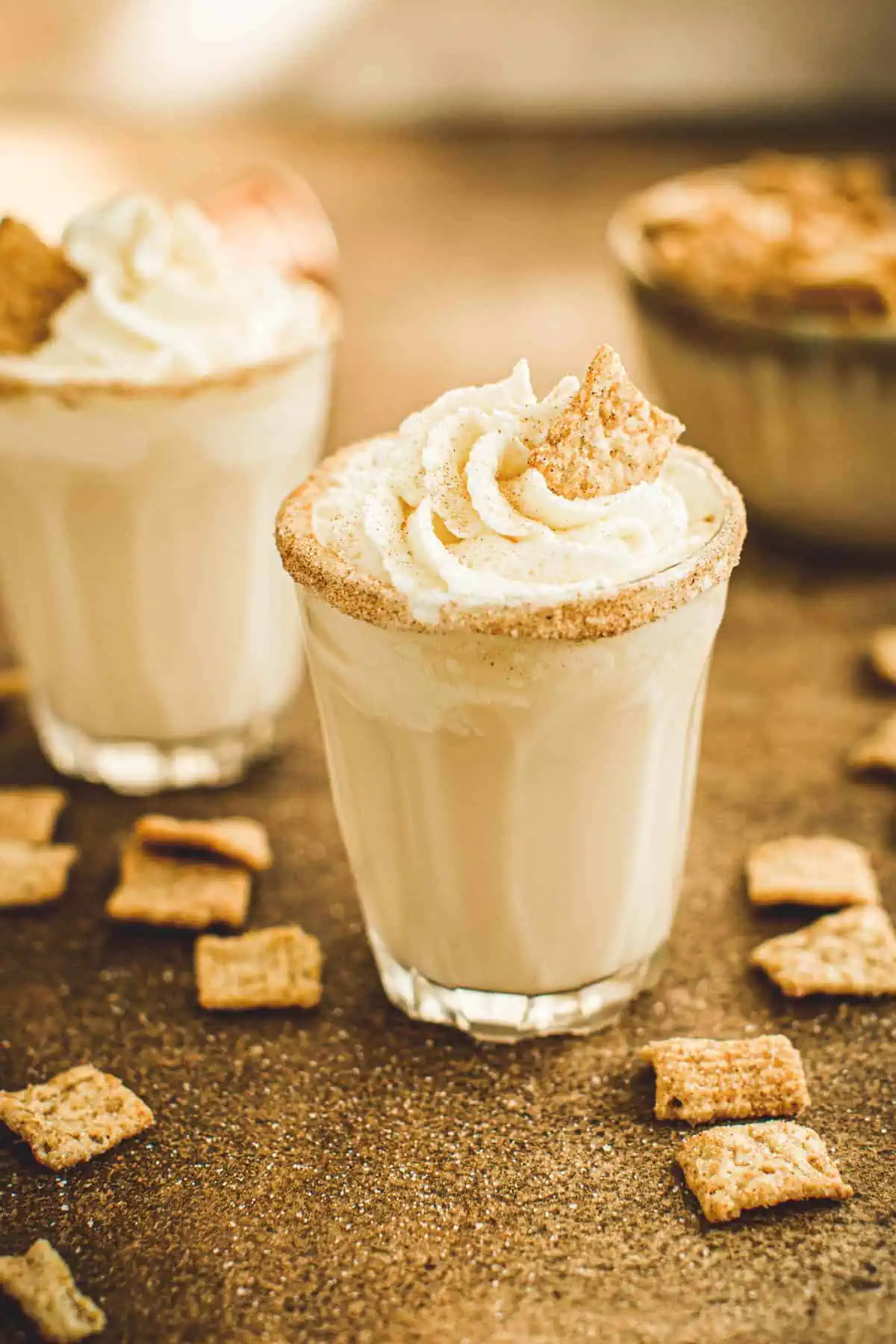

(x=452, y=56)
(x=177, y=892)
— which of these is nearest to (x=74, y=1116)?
(x=177, y=892)

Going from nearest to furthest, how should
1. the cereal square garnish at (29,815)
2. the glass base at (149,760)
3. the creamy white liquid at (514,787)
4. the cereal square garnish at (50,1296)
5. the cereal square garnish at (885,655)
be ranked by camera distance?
the cereal square garnish at (50,1296)
the creamy white liquid at (514,787)
the cereal square garnish at (29,815)
the glass base at (149,760)
the cereal square garnish at (885,655)

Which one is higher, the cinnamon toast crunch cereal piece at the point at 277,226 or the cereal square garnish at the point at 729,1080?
the cinnamon toast crunch cereal piece at the point at 277,226

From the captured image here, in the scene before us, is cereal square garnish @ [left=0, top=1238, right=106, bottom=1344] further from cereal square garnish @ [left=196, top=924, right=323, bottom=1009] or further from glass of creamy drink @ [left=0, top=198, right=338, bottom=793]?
glass of creamy drink @ [left=0, top=198, right=338, bottom=793]

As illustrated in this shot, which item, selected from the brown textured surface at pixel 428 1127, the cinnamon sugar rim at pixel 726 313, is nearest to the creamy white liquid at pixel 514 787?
the brown textured surface at pixel 428 1127

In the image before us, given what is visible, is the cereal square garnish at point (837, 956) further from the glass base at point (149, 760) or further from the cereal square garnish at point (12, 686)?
the cereal square garnish at point (12, 686)

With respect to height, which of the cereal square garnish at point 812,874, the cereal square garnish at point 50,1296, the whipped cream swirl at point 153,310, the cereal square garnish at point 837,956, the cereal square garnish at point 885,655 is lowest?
the cereal square garnish at point 885,655

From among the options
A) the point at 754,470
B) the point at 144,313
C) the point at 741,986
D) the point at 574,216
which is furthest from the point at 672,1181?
the point at 574,216

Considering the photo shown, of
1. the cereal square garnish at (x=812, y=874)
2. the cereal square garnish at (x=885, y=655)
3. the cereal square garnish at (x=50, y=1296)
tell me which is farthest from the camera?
the cereal square garnish at (x=885, y=655)
